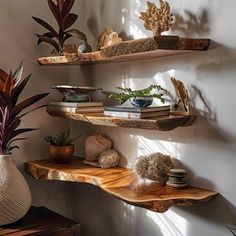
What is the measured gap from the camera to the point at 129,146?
2162mm

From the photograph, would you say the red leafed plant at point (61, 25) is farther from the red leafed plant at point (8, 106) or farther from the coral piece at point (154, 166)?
the coral piece at point (154, 166)

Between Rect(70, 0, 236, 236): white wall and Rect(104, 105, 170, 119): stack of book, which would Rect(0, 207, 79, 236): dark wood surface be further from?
Rect(104, 105, 170, 119): stack of book

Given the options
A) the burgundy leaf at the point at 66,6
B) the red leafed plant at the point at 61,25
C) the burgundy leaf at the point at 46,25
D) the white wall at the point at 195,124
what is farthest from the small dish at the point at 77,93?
the burgundy leaf at the point at 66,6

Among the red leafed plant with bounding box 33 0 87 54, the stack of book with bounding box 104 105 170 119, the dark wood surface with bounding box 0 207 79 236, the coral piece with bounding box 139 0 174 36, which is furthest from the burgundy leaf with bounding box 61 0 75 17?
the dark wood surface with bounding box 0 207 79 236

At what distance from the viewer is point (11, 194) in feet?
6.31

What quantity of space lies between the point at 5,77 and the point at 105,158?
772 mm

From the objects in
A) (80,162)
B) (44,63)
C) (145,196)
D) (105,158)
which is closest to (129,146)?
(105,158)

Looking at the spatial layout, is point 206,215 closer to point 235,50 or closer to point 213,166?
point 213,166

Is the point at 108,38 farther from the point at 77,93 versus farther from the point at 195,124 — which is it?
the point at 195,124

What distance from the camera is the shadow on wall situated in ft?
5.59

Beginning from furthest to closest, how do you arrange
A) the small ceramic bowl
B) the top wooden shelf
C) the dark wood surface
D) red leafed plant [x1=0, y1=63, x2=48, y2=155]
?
red leafed plant [x1=0, y1=63, x2=48, y2=155], the dark wood surface, the small ceramic bowl, the top wooden shelf

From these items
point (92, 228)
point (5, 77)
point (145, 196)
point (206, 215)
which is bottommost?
point (92, 228)

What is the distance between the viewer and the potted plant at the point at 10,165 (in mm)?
1914

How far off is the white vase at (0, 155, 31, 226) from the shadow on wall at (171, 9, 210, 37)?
1.18 meters
